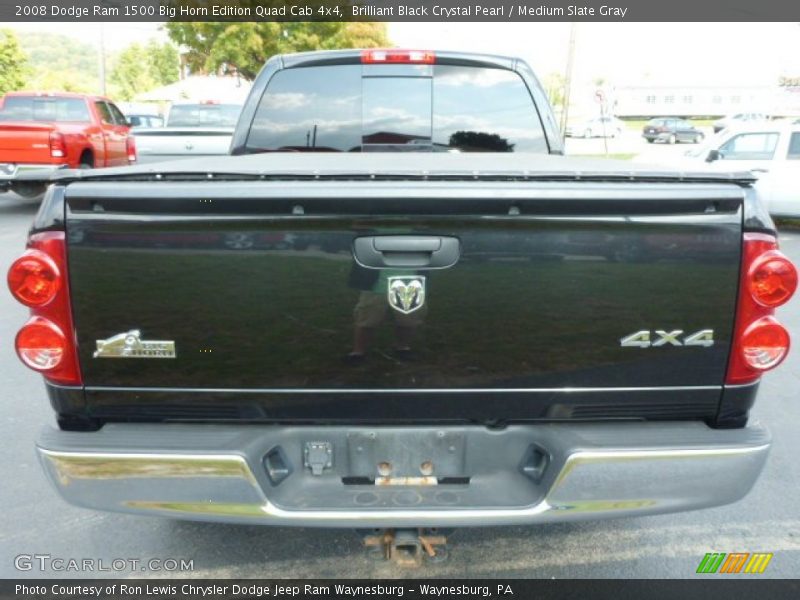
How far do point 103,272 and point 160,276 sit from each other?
17 cm

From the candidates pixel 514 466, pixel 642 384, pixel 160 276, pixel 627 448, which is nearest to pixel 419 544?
pixel 514 466

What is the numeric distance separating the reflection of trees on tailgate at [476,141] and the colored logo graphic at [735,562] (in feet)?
7.81

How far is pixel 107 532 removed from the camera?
3.11 m

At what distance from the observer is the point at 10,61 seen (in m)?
28.7

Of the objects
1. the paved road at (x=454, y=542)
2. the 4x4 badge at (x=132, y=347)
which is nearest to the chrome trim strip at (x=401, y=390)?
the 4x4 badge at (x=132, y=347)

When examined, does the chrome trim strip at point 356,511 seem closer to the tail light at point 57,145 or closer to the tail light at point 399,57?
the tail light at point 399,57

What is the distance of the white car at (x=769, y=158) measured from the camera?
10.9 m

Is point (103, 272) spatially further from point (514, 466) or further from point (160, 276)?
point (514, 466)

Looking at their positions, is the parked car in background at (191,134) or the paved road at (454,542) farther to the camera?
the parked car in background at (191,134)

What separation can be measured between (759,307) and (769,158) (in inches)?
418

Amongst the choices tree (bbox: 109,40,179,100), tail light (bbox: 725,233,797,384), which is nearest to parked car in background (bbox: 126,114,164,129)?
tail light (bbox: 725,233,797,384)

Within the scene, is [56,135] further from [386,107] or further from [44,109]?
[386,107]

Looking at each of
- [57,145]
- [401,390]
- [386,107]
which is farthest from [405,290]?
[57,145]

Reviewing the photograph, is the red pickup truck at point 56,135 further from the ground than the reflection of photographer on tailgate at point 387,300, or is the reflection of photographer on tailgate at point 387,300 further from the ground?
the reflection of photographer on tailgate at point 387,300
